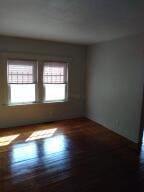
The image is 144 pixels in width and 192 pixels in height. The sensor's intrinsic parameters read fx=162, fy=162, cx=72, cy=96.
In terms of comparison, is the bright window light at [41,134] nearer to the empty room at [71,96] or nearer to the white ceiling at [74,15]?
the empty room at [71,96]

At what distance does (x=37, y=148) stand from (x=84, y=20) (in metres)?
2.73

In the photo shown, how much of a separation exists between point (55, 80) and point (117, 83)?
77.8 inches

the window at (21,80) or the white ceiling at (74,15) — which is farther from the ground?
the white ceiling at (74,15)

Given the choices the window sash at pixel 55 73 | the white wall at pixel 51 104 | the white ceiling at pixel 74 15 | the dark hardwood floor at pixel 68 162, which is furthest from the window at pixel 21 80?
the white ceiling at pixel 74 15

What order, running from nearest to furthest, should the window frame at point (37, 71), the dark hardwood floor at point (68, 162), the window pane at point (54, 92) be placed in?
the dark hardwood floor at point (68, 162)
the window frame at point (37, 71)
the window pane at point (54, 92)

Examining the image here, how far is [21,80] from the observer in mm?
4719

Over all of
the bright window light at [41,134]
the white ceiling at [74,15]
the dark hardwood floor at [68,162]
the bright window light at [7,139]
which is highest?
the white ceiling at [74,15]

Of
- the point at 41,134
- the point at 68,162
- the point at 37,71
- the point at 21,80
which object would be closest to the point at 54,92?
the point at 37,71

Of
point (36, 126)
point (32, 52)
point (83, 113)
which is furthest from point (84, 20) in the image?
point (83, 113)

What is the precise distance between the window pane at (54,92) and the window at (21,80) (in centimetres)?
43

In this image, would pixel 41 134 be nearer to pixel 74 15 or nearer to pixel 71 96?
pixel 71 96

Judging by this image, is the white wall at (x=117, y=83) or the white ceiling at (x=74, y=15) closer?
the white ceiling at (x=74, y=15)

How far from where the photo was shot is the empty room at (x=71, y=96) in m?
2.45

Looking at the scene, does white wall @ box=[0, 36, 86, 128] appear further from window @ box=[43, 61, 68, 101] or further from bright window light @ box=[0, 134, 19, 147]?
bright window light @ box=[0, 134, 19, 147]
